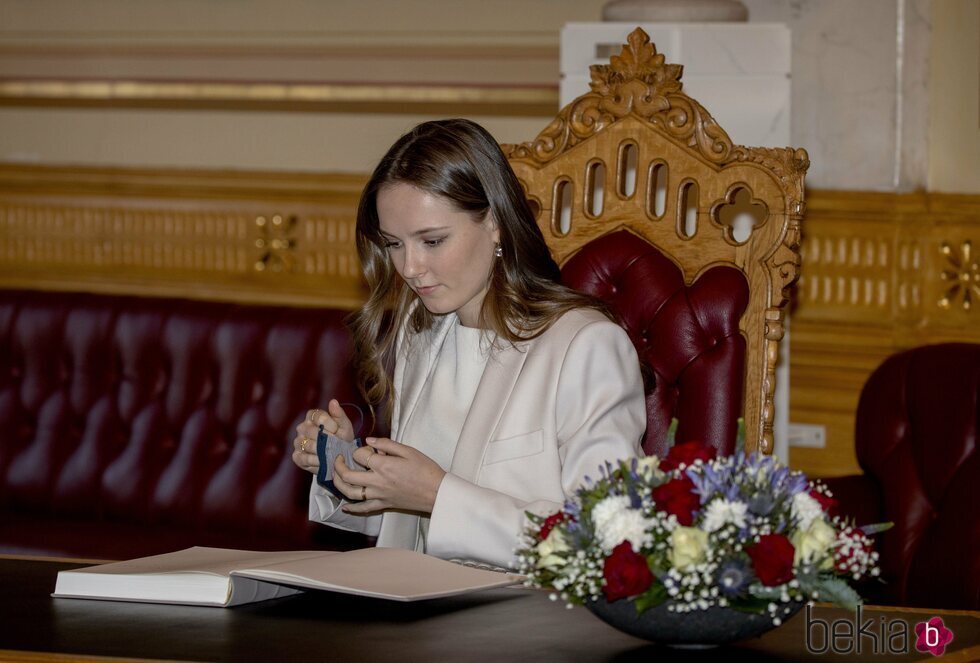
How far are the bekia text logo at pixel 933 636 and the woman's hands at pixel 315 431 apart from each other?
3.75 ft

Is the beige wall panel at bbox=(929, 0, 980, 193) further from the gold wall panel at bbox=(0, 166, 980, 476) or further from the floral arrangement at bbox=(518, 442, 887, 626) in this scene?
the floral arrangement at bbox=(518, 442, 887, 626)

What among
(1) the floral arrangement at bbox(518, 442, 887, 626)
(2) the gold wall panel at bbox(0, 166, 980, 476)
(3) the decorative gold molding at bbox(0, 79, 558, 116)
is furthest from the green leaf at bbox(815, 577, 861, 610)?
(3) the decorative gold molding at bbox(0, 79, 558, 116)

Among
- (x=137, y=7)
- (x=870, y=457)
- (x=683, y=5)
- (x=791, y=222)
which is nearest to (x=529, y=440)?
(x=791, y=222)

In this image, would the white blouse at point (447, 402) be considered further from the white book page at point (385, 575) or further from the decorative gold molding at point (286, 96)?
the decorative gold molding at point (286, 96)

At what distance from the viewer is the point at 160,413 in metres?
4.32

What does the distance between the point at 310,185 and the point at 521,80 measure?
0.93m

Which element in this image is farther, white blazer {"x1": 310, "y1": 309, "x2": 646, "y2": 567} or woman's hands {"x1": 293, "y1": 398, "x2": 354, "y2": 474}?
woman's hands {"x1": 293, "y1": 398, "x2": 354, "y2": 474}

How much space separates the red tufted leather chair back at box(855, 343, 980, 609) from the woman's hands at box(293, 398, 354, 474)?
1.45 metres

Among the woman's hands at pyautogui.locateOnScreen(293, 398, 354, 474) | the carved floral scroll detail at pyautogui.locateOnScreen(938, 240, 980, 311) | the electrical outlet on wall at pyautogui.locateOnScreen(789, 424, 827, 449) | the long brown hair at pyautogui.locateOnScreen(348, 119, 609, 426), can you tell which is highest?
the carved floral scroll detail at pyautogui.locateOnScreen(938, 240, 980, 311)

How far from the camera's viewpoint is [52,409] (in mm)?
4414

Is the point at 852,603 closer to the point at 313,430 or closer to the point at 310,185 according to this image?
the point at 313,430

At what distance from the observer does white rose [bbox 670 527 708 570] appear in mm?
1658

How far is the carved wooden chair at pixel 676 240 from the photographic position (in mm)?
2967

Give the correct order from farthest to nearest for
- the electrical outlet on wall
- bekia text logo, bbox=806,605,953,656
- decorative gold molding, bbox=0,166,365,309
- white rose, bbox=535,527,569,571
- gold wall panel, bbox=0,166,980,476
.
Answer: decorative gold molding, bbox=0,166,365,309 < the electrical outlet on wall < gold wall panel, bbox=0,166,980,476 < bekia text logo, bbox=806,605,953,656 < white rose, bbox=535,527,569,571
